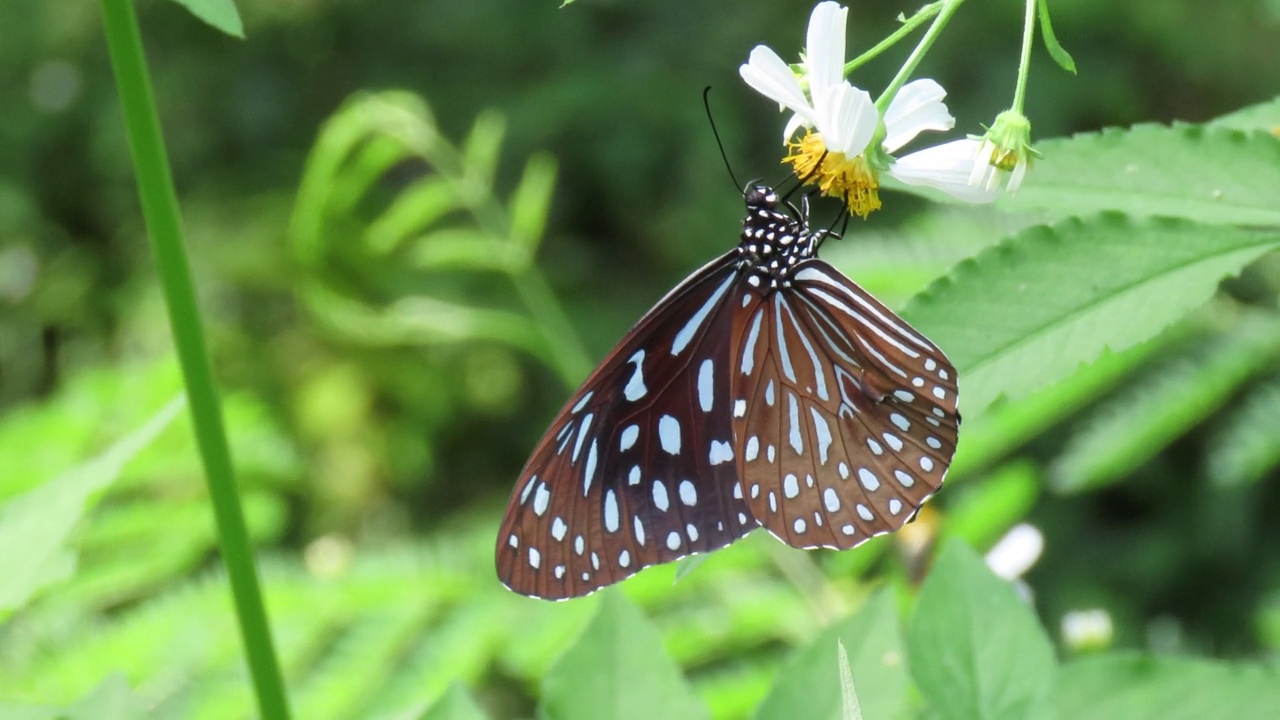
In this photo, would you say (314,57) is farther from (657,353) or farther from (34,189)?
(657,353)

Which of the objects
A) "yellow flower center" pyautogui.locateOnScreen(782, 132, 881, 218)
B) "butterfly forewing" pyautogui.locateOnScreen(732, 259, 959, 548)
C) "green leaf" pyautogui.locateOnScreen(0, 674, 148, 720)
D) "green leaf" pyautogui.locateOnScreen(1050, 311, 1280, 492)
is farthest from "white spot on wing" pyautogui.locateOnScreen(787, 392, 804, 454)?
"green leaf" pyautogui.locateOnScreen(1050, 311, 1280, 492)

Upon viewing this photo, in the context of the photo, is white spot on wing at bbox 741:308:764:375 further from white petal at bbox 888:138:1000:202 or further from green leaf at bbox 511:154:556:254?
green leaf at bbox 511:154:556:254

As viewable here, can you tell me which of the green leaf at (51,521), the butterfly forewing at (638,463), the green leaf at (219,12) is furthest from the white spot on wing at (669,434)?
the green leaf at (219,12)

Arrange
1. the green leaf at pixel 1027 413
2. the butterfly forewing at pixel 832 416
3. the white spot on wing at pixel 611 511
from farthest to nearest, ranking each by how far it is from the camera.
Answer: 1. the green leaf at pixel 1027 413
2. the white spot on wing at pixel 611 511
3. the butterfly forewing at pixel 832 416

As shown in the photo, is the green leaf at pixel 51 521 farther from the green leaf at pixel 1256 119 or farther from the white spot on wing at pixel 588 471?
the green leaf at pixel 1256 119

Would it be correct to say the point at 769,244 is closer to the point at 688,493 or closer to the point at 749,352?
the point at 749,352

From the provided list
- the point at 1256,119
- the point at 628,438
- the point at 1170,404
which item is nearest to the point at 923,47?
the point at 1256,119
